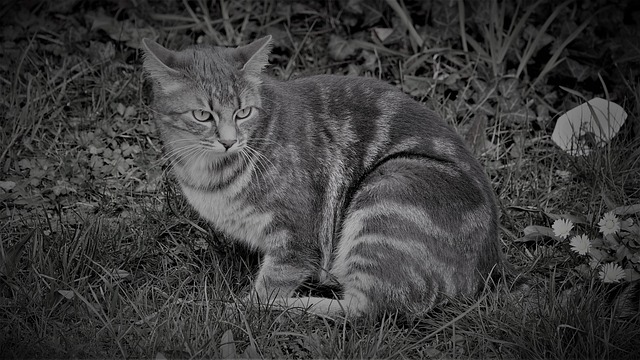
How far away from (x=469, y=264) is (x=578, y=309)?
0.58 metres

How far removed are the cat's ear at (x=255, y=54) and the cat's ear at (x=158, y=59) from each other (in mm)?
372

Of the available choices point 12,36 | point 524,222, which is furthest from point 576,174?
point 12,36

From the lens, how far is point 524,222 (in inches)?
189

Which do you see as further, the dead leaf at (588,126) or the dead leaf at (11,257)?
the dead leaf at (588,126)

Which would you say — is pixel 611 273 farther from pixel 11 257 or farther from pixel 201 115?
pixel 11 257

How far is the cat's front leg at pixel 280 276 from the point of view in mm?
Result: 4070

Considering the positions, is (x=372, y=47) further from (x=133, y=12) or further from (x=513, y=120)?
(x=133, y=12)

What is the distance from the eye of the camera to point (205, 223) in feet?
15.3

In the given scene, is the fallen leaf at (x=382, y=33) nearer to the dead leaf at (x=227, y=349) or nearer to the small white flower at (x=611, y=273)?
the small white flower at (x=611, y=273)

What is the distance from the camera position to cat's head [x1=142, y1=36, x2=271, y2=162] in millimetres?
3934

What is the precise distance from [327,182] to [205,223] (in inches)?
35.7

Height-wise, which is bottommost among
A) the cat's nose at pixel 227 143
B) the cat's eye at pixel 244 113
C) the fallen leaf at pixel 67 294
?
the fallen leaf at pixel 67 294

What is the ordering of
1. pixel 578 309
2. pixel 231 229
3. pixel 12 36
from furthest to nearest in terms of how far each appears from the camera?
1. pixel 12 36
2. pixel 231 229
3. pixel 578 309

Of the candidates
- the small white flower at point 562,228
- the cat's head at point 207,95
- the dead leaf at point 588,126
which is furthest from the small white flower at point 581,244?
the cat's head at point 207,95
